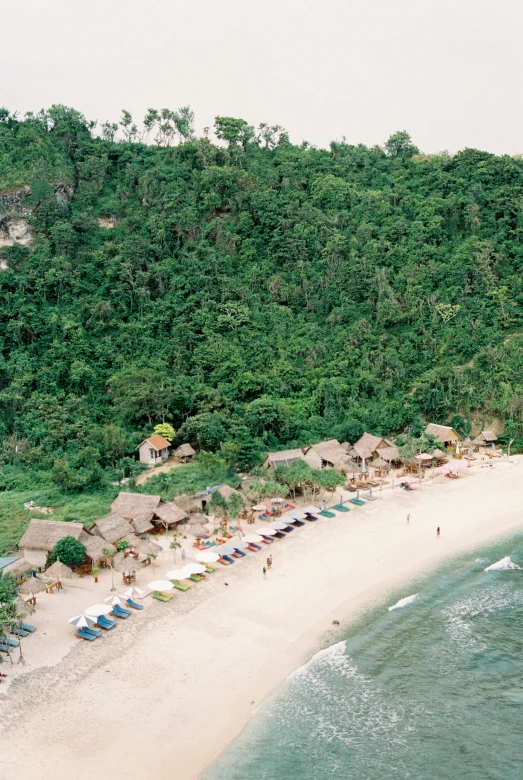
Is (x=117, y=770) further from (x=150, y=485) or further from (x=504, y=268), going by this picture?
(x=504, y=268)

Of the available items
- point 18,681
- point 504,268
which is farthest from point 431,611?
point 504,268

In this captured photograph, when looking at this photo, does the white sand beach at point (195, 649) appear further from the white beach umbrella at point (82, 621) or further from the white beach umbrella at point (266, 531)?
the white beach umbrella at point (266, 531)

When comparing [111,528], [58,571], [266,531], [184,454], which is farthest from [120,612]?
[184,454]

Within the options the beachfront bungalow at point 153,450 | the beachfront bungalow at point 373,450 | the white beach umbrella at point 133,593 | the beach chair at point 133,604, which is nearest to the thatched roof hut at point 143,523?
the white beach umbrella at point 133,593

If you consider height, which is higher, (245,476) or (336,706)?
(245,476)

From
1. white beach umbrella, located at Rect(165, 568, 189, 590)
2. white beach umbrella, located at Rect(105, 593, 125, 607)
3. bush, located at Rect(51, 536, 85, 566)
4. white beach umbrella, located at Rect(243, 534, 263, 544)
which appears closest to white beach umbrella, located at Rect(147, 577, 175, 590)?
white beach umbrella, located at Rect(165, 568, 189, 590)

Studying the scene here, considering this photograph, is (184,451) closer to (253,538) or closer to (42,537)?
(253,538)
